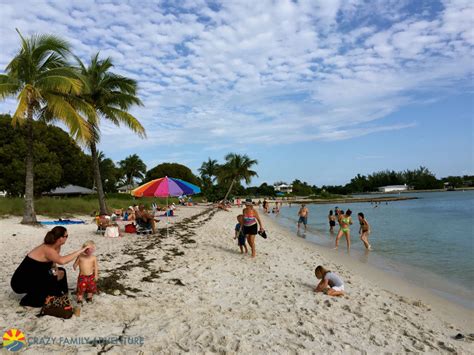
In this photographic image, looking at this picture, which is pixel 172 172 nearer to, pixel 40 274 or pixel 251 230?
pixel 251 230

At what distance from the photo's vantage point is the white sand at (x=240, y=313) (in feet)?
11.3

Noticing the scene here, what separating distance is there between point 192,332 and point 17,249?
6.78 meters

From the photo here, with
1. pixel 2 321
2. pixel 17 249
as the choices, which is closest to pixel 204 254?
pixel 17 249

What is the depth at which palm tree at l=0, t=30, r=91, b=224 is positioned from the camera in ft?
35.9

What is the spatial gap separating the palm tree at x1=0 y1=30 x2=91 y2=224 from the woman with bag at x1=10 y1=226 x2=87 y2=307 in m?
8.23

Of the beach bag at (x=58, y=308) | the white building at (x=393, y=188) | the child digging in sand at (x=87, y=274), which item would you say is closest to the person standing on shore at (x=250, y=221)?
the child digging in sand at (x=87, y=274)

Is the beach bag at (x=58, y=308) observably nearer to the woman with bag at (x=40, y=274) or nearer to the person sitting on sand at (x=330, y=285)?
the woman with bag at (x=40, y=274)

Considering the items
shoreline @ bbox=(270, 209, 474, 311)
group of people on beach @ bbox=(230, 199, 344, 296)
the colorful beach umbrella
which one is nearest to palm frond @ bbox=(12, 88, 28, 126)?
the colorful beach umbrella

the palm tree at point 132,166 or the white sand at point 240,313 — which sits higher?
the palm tree at point 132,166

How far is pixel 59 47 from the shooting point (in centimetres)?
1165

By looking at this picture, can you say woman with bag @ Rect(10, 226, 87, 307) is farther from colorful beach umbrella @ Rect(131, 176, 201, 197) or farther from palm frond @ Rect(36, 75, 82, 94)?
palm frond @ Rect(36, 75, 82, 94)

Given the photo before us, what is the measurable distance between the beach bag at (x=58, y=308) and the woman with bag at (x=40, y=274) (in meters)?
0.18

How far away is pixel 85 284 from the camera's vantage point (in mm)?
4301

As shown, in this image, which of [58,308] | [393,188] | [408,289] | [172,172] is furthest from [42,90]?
[393,188]
